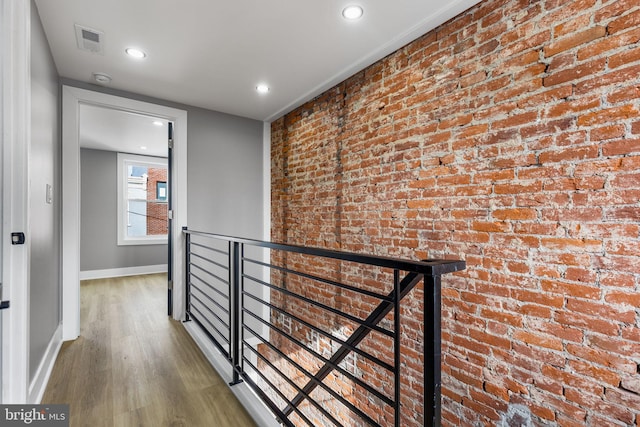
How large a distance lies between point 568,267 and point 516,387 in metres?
0.68

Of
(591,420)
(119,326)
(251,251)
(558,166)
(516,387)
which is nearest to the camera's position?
(591,420)

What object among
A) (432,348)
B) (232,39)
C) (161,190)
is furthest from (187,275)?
(161,190)

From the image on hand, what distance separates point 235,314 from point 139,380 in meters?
0.76

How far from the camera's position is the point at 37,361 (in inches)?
71.0

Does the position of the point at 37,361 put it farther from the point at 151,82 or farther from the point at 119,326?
the point at 151,82

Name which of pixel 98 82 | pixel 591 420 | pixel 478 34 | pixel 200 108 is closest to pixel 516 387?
pixel 591 420

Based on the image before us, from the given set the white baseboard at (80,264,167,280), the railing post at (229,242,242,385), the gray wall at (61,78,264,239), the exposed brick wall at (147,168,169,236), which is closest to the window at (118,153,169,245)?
the exposed brick wall at (147,168,169,236)

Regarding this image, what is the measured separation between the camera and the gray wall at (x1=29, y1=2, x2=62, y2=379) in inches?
66.1

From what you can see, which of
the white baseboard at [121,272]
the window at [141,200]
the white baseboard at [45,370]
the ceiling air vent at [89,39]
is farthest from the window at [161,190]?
the ceiling air vent at [89,39]

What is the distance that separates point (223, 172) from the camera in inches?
139

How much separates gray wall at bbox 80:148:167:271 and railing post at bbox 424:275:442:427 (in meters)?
6.00

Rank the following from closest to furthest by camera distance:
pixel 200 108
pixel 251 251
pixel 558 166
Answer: pixel 558 166 < pixel 200 108 < pixel 251 251

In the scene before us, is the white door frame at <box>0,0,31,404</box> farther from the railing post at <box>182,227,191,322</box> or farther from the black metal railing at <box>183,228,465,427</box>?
the railing post at <box>182,227,191,322</box>

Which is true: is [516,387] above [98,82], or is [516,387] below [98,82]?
below
